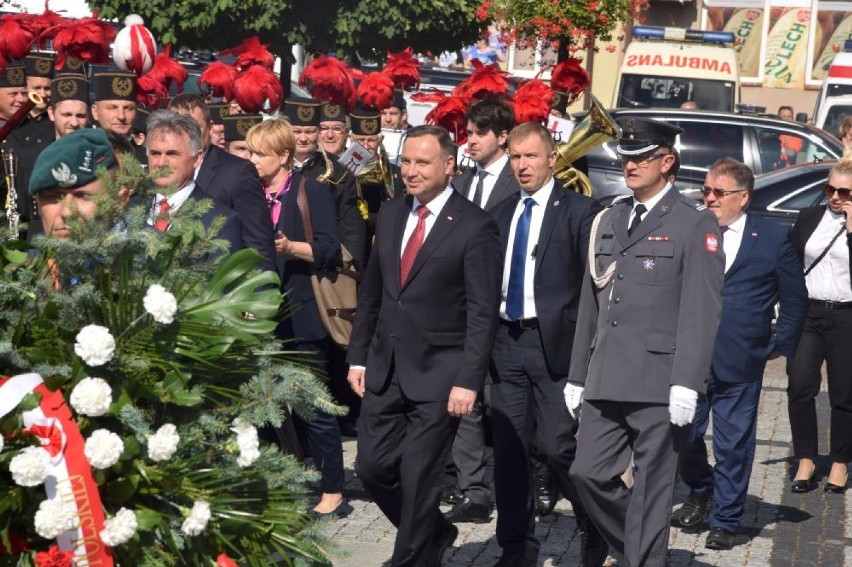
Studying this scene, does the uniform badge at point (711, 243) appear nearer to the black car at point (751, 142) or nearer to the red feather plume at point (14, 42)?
the red feather plume at point (14, 42)

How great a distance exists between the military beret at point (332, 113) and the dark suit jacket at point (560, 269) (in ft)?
9.34

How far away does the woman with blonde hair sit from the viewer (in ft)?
24.5

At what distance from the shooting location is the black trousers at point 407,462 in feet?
19.6

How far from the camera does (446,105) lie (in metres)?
9.23

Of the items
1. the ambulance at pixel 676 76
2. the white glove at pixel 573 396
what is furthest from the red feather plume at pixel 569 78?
the ambulance at pixel 676 76

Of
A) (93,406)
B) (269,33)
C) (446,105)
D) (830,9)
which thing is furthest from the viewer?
(830,9)

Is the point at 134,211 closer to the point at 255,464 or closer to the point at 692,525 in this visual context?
the point at 255,464

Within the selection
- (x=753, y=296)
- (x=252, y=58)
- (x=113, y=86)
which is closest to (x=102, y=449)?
(x=753, y=296)

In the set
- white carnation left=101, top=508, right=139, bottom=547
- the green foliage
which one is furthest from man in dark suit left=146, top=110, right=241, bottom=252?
white carnation left=101, top=508, right=139, bottom=547

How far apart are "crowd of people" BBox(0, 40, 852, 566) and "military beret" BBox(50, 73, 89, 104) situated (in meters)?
0.01

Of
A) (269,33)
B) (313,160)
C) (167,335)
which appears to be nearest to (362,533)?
(313,160)

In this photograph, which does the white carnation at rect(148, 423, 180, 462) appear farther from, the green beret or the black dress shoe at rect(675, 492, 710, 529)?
the black dress shoe at rect(675, 492, 710, 529)

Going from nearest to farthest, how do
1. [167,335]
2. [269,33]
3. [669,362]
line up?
[167,335] < [669,362] < [269,33]

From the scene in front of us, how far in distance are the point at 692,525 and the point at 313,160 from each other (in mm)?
3094
